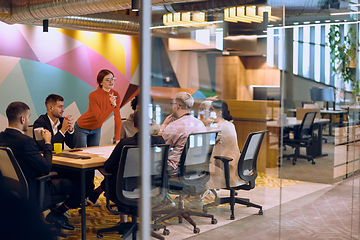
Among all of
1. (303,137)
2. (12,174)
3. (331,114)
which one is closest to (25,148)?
(12,174)

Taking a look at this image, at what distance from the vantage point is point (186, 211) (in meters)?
2.46

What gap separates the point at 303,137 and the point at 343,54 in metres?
0.97

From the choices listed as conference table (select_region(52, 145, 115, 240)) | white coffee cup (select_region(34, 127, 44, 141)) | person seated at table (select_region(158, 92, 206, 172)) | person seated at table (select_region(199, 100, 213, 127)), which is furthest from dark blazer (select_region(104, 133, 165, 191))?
white coffee cup (select_region(34, 127, 44, 141))

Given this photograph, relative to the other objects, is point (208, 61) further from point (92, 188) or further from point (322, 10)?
point (92, 188)

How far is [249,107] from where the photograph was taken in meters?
2.50

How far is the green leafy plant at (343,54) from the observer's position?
10.5ft

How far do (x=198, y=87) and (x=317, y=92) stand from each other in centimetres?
127

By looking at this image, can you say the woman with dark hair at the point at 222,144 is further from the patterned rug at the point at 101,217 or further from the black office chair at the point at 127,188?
the black office chair at the point at 127,188

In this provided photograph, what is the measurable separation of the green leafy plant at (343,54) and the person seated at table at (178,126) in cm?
155

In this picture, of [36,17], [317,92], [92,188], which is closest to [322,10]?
[317,92]

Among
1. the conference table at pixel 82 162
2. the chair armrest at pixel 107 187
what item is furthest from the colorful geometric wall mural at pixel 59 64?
the chair armrest at pixel 107 187

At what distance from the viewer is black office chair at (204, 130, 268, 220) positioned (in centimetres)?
254

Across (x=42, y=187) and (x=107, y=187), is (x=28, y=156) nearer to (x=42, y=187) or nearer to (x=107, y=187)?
(x=42, y=187)

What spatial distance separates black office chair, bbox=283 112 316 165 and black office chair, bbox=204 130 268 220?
347 millimetres
